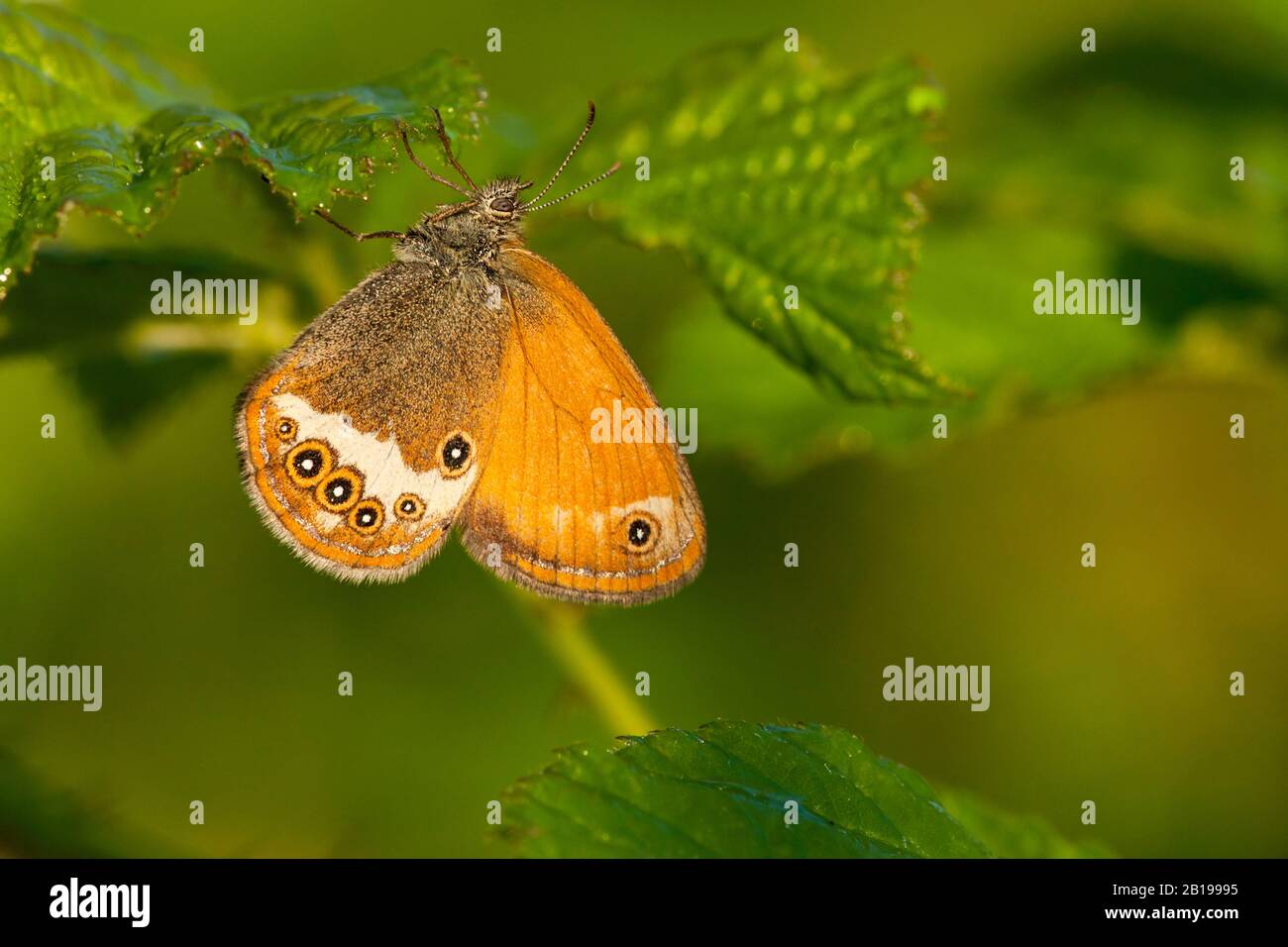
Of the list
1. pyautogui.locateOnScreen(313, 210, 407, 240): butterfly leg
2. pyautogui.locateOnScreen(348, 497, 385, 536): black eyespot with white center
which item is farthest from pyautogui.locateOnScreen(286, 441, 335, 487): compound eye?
pyautogui.locateOnScreen(313, 210, 407, 240): butterfly leg

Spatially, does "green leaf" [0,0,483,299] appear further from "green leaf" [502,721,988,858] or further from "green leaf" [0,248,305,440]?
"green leaf" [502,721,988,858]

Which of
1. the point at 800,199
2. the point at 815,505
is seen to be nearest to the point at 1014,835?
the point at 800,199

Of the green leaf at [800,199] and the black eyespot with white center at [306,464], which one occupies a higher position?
the green leaf at [800,199]

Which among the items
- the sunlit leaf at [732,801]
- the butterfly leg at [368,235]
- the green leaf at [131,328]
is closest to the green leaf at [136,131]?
the green leaf at [131,328]

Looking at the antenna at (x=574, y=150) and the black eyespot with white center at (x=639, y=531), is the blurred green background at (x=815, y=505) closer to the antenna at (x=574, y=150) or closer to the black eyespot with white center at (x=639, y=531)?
the antenna at (x=574, y=150)

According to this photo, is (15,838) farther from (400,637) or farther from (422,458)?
(400,637)
